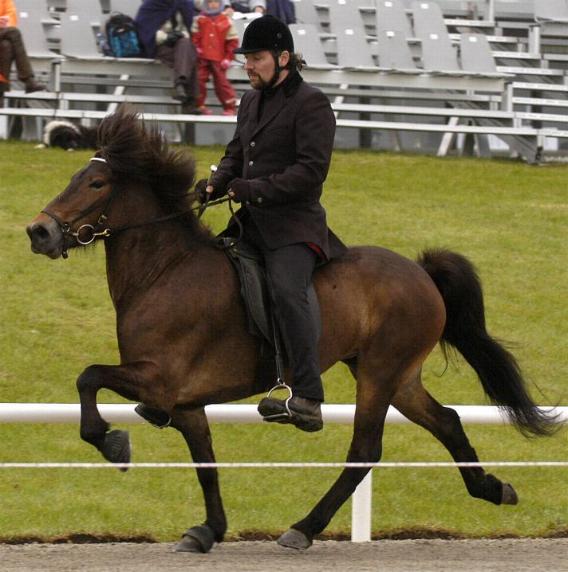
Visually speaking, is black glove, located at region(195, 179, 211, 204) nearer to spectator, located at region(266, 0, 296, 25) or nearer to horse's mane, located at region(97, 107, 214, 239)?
horse's mane, located at region(97, 107, 214, 239)

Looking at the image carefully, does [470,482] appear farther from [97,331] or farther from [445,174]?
[445,174]

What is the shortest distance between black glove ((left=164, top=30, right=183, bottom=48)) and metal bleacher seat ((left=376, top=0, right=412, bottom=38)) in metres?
3.47

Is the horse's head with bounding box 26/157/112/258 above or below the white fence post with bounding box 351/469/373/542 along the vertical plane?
above

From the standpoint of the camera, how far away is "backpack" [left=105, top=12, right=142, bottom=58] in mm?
16594

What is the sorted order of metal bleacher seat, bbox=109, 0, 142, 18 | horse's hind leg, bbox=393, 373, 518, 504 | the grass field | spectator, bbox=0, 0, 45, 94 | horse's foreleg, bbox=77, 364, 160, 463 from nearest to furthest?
horse's foreleg, bbox=77, 364, 160, 463 < horse's hind leg, bbox=393, 373, 518, 504 < the grass field < spectator, bbox=0, 0, 45, 94 < metal bleacher seat, bbox=109, 0, 142, 18

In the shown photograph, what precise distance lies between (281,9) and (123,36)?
2.14 meters

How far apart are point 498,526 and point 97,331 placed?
14.0ft

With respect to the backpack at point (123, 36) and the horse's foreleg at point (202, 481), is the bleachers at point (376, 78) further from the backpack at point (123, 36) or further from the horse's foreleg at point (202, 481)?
the horse's foreleg at point (202, 481)

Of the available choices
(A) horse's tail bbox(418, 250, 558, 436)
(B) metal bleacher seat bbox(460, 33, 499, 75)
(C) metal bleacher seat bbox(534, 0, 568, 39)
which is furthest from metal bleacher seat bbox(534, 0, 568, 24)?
(A) horse's tail bbox(418, 250, 558, 436)

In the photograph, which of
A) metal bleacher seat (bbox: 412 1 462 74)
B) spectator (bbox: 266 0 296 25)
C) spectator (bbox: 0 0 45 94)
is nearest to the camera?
spectator (bbox: 0 0 45 94)

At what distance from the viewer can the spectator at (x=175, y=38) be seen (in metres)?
15.9

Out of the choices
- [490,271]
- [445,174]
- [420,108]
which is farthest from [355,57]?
[490,271]

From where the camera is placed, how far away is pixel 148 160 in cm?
688

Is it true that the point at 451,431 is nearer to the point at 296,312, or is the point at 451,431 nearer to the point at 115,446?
the point at 296,312
